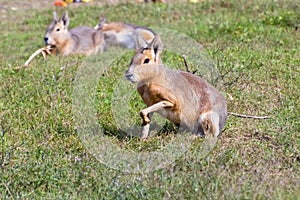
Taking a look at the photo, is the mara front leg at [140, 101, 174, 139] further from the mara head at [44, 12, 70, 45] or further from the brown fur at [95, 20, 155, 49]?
the mara head at [44, 12, 70, 45]

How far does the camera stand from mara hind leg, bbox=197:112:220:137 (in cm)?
523

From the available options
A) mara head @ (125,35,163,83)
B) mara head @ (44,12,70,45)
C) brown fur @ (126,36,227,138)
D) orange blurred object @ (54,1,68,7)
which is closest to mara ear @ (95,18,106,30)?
mara head @ (44,12,70,45)

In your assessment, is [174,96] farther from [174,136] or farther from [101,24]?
[101,24]

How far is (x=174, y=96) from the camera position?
204 inches

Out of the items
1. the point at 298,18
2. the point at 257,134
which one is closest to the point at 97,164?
the point at 257,134

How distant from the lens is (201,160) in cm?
464

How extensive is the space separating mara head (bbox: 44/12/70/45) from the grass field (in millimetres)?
246

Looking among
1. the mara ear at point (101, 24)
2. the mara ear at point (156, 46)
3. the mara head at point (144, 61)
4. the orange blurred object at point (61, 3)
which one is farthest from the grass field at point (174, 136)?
the orange blurred object at point (61, 3)

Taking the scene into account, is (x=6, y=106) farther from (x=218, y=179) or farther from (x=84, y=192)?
(x=218, y=179)

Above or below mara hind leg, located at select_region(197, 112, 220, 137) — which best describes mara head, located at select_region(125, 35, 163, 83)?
above

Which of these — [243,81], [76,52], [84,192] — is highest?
[84,192]

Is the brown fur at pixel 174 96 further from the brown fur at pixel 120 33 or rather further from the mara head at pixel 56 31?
the mara head at pixel 56 31

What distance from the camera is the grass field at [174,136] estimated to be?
13.5 feet

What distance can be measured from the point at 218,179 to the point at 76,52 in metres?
6.98
